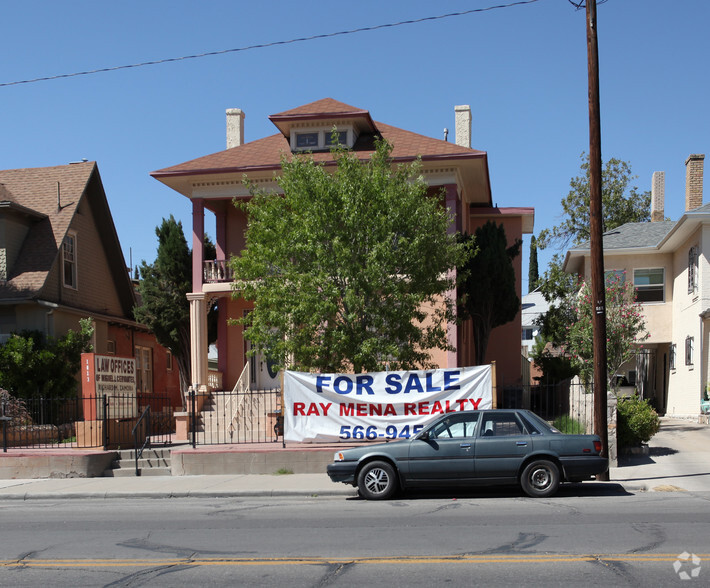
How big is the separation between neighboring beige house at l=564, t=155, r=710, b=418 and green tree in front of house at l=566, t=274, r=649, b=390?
83.7 inches

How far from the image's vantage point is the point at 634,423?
1598cm

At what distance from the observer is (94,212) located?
27.6m

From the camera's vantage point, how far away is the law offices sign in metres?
17.5

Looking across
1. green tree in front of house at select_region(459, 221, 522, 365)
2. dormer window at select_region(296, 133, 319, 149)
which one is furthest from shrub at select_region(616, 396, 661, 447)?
dormer window at select_region(296, 133, 319, 149)

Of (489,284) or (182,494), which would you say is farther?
(489,284)

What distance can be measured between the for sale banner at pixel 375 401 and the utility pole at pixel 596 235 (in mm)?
2305

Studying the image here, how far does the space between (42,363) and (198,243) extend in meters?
5.61

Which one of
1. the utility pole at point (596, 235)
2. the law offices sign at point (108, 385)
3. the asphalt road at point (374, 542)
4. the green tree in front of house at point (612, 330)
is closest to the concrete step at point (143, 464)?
the law offices sign at point (108, 385)

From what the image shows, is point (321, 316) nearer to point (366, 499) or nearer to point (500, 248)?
point (366, 499)

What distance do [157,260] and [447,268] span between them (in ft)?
38.3

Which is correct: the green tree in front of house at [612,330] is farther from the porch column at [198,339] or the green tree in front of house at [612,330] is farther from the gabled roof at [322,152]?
the porch column at [198,339]

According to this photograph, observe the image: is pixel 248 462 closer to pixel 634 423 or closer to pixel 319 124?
pixel 634 423

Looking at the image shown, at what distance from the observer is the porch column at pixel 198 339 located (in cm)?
2327

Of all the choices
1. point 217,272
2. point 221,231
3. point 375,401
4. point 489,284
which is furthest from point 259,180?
point 375,401
